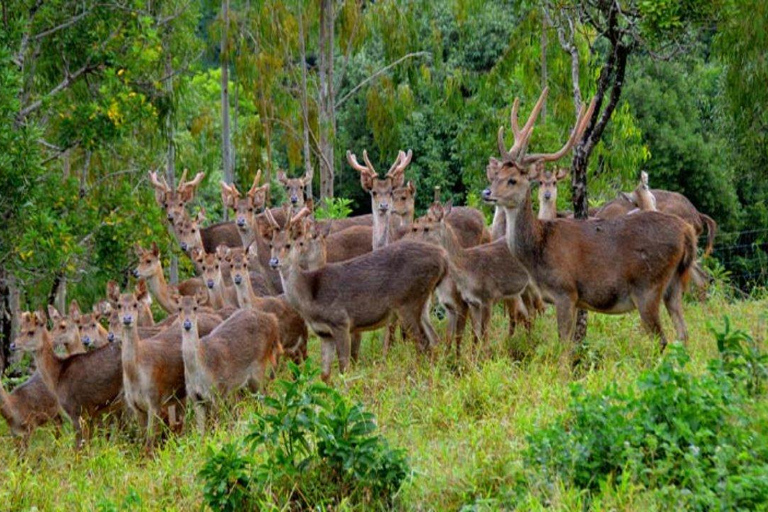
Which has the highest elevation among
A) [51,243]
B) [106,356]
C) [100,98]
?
[100,98]

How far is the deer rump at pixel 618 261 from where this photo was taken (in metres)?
10.6

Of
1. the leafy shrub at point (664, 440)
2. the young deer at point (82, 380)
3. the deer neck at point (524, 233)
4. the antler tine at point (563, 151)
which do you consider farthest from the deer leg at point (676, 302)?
the young deer at point (82, 380)

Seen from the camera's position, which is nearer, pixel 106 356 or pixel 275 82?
pixel 106 356

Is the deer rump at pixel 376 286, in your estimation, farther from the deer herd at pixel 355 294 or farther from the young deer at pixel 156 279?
the young deer at pixel 156 279

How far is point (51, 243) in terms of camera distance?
1289 cm

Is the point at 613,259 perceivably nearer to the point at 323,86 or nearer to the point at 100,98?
the point at 100,98

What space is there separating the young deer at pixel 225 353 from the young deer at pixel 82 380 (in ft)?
3.19

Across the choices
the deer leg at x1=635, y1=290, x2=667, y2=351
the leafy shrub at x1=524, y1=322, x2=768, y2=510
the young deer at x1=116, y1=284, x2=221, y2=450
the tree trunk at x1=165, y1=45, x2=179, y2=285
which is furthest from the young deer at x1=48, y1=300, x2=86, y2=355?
the leafy shrub at x1=524, y1=322, x2=768, y2=510

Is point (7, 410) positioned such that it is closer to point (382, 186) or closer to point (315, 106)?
point (382, 186)

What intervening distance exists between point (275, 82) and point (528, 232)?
14.5 metres

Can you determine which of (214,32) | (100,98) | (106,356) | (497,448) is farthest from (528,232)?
(214,32)

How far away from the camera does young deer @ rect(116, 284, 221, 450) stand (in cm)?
1098

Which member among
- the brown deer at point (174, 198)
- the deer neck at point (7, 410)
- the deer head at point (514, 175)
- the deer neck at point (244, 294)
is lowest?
the deer neck at point (7, 410)

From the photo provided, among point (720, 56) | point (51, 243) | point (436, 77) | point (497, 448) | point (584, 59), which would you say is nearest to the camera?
point (497, 448)
